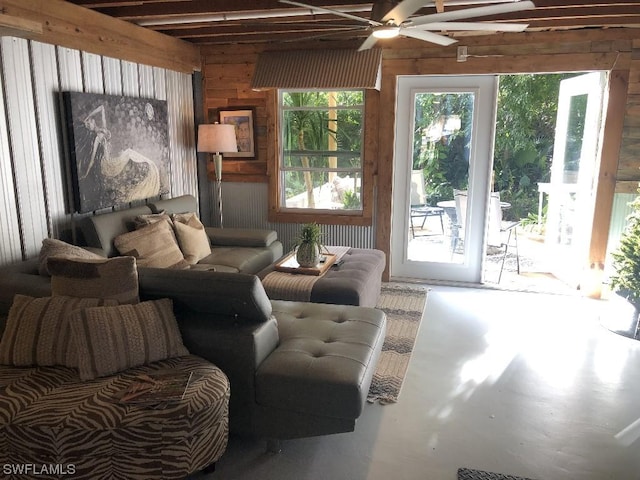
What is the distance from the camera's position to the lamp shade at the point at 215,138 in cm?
498

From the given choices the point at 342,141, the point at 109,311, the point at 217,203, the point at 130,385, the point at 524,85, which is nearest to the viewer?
the point at 130,385

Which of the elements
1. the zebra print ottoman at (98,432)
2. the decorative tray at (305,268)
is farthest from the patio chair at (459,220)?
the zebra print ottoman at (98,432)

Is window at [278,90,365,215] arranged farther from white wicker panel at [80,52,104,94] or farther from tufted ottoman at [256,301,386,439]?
tufted ottoman at [256,301,386,439]

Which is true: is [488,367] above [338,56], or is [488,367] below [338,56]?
below

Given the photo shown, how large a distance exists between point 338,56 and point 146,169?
6.95 feet

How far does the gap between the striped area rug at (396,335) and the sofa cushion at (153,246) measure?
170 centimetres

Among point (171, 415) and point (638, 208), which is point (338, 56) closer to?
point (638, 208)

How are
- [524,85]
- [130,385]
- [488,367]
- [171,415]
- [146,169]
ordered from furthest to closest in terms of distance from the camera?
[524,85] < [146,169] < [488,367] < [130,385] < [171,415]

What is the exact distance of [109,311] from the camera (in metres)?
2.28

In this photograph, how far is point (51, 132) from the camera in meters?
3.52

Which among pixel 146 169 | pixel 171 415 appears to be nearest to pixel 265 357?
pixel 171 415

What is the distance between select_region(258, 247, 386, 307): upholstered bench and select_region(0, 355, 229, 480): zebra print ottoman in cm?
149

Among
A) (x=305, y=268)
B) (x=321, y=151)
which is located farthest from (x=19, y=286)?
(x=321, y=151)

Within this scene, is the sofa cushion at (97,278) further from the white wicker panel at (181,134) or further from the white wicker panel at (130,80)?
the white wicker panel at (181,134)
